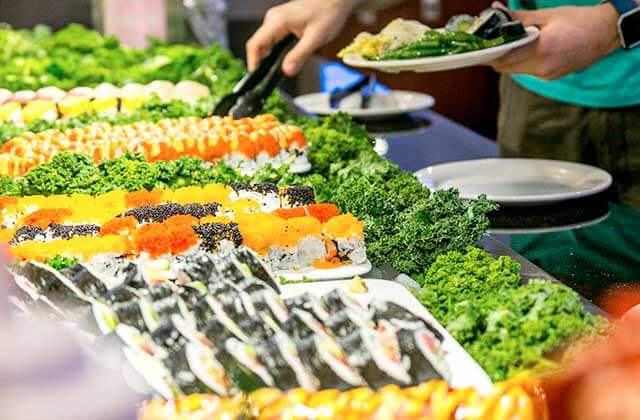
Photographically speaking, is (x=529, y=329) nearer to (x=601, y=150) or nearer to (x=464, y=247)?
(x=464, y=247)

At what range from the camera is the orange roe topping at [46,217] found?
2.58m

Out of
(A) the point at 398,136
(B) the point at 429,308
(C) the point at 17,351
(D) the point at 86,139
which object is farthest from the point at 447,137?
(C) the point at 17,351

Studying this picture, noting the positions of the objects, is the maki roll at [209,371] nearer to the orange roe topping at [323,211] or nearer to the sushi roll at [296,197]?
the orange roe topping at [323,211]

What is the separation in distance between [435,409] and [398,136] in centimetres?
325

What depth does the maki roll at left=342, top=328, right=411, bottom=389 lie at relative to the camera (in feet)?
5.47

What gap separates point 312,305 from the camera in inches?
72.2

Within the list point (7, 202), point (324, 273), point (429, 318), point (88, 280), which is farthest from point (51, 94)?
point (429, 318)

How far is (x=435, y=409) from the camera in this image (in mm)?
1528

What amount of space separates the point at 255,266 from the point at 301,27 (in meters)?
2.48

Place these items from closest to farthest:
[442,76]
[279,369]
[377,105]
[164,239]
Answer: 1. [279,369]
2. [164,239]
3. [377,105]
4. [442,76]

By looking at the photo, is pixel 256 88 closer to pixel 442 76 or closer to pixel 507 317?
pixel 507 317

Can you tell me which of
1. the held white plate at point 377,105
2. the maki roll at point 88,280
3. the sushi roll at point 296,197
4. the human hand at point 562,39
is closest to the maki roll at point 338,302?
the maki roll at point 88,280

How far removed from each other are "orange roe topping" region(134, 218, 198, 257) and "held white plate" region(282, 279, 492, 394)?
28cm

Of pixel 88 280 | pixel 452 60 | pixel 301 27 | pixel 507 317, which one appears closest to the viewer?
pixel 507 317
